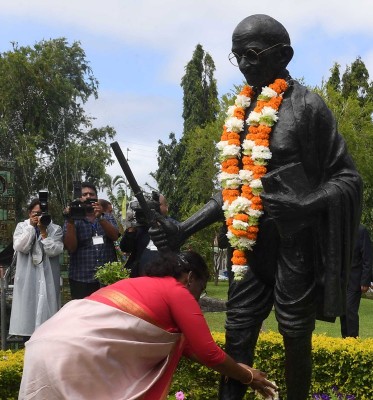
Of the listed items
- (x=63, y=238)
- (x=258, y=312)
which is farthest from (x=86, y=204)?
(x=258, y=312)

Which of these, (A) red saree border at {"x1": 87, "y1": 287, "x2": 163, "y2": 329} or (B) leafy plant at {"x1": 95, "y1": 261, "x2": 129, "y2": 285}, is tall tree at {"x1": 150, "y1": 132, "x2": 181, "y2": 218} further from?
(A) red saree border at {"x1": 87, "y1": 287, "x2": 163, "y2": 329}

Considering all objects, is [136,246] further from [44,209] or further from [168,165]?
[168,165]

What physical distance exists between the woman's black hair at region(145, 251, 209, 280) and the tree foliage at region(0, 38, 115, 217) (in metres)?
27.5

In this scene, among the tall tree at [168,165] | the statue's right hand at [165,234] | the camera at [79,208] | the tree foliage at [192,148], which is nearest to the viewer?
the statue's right hand at [165,234]

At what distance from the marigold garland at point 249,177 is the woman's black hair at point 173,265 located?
0.92 ft

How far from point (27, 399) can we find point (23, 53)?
107 ft

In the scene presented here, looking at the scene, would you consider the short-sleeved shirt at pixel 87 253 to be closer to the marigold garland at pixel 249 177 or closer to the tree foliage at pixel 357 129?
the marigold garland at pixel 249 177

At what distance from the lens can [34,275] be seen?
25.0 ft

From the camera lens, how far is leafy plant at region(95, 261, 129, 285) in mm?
7078

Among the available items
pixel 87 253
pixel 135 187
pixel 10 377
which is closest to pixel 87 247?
pixel 87 253

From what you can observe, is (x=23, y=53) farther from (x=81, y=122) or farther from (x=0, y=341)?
(x=0, y=341)

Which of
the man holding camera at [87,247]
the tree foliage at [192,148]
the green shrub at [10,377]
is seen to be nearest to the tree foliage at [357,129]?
the tree foliage at [192,148]

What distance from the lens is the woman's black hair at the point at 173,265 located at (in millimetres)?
4117

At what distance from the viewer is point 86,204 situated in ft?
23.7
